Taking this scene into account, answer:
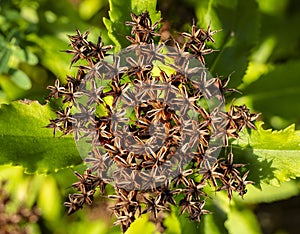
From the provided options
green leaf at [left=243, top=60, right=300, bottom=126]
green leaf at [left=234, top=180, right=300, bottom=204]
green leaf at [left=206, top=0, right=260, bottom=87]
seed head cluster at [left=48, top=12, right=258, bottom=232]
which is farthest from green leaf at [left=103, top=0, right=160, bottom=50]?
green leaf at [left=234, top=180, right=300, bottom=204]

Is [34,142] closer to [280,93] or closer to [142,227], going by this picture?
[142,227]

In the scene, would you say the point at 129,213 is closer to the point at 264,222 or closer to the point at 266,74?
the point at 266,74

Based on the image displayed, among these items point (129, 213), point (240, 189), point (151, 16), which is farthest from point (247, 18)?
point (129, 213)

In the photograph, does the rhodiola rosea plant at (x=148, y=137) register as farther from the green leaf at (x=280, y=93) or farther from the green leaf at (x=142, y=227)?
the green leaf at (x=280, y=93)

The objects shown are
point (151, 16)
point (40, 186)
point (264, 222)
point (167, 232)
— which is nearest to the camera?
point (151, 16)

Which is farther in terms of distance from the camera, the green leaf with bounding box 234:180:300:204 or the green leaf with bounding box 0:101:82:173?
the green leaf with bounding box 234:180:300:204

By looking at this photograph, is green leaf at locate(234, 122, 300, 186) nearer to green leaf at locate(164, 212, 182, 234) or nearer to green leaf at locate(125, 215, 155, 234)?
green leaf at locate(164, 212, 182, 234)
